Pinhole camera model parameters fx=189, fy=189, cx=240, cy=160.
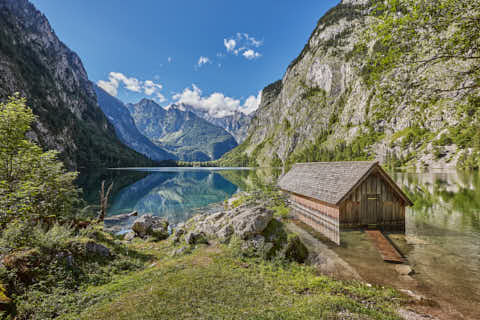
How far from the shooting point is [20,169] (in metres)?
11.6

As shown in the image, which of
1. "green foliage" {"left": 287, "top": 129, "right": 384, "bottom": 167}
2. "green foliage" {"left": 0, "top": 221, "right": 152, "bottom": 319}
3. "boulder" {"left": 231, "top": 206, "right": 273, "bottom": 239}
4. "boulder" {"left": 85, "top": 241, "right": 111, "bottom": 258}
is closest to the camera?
"green foliage" {"left": 0, "top": 221, "right": 152, "bottom": 319}

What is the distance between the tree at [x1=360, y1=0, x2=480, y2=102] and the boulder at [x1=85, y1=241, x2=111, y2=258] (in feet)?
57.4

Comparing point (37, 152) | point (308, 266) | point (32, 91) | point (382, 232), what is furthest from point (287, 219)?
point (32, 91)

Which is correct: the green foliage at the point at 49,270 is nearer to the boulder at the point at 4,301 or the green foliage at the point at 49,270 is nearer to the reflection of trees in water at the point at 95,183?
the boulder at the point at 4,301

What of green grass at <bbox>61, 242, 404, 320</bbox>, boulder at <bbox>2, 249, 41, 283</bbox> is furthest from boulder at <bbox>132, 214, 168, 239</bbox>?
boulder at <bbox>2, 249, 41, 283</bbox>

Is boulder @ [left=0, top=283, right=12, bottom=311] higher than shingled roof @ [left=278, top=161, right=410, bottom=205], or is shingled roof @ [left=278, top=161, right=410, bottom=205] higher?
shingled roof @ [left=278, top=161, right=410, bottom=205]

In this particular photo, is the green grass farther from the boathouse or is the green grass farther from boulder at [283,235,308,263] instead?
the boathouse

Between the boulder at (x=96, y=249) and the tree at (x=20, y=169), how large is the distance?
3.33m

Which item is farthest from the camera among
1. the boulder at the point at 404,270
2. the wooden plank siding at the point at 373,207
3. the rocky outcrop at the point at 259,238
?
the wooden plank siding at the point at 373,207

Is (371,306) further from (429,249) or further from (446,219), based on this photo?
(446,219)

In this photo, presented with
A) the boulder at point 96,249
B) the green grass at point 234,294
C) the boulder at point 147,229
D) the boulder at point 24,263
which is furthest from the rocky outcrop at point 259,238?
the boulder at point 24,263

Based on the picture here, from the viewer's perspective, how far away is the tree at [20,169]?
30.0 feet

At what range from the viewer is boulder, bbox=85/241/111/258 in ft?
36.3

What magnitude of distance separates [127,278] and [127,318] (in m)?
4.30
